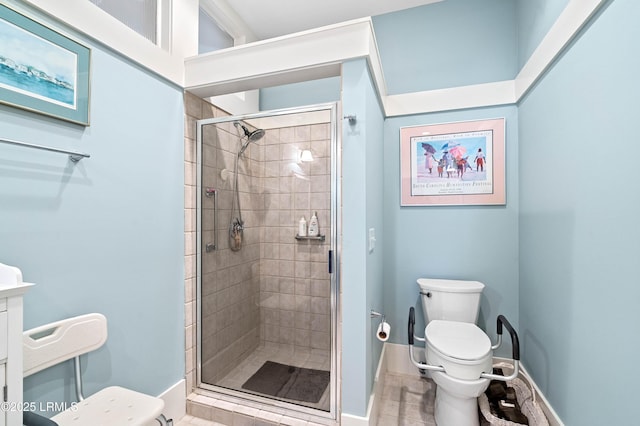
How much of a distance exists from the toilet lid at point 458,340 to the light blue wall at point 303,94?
2.10 m

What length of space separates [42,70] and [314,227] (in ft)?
4.66

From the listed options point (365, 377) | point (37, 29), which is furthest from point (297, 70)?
point (365, 377)

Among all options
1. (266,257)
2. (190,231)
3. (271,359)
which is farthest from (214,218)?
(271,359)

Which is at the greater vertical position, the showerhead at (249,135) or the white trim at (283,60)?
Result: the white trim at (283,60)

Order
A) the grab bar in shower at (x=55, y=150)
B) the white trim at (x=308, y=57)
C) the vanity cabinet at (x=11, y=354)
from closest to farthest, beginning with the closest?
the vanity cabinet at (x=11, y=354) → the grab bar in shower at (x=55, y=150) → the white trim at (x=308, y=57)

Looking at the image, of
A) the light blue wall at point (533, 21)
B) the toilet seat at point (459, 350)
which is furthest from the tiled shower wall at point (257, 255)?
the light blue wall at point (533, 21)

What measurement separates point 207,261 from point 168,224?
0.37 meters

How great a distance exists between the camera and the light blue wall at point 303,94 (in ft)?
8.67

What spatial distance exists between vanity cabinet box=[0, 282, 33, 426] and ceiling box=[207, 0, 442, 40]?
94.8 inches

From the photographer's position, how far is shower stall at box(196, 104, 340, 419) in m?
1.72

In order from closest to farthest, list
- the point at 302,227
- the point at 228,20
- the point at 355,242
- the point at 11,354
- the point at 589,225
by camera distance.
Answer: the point at 11,354, the point at 589,225, the point at 355,242, the point at 302,227, the point at 228,20

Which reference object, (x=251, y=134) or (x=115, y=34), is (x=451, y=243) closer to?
(x=251, y=134)

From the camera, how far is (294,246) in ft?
6.06

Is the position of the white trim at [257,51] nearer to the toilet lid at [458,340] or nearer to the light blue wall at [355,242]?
the light blue wall at [355,242]
